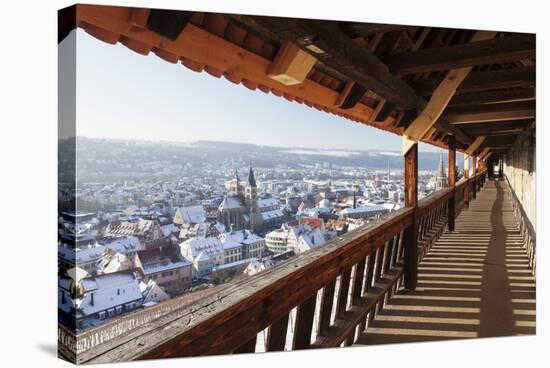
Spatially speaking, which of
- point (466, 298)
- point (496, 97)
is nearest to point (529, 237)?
point (466, 298)

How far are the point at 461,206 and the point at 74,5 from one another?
8.09m

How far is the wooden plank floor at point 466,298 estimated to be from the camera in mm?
3006

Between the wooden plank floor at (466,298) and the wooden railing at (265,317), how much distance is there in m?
0.26

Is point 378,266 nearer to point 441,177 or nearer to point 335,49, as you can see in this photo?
point 335,49

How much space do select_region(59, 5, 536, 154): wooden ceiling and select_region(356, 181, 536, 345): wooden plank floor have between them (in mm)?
1376

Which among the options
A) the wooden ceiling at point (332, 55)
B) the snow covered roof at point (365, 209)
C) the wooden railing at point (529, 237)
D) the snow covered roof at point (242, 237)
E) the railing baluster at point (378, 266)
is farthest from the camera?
the wooden railing at point (529, 237)

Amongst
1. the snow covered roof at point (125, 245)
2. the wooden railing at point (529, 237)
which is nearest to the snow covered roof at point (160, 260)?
the snow covered roof at point (125, 245)

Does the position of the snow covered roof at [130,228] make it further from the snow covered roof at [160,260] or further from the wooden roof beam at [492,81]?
the wooden roof beam at [492,81]

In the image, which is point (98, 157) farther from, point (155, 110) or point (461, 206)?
point (461, 206)

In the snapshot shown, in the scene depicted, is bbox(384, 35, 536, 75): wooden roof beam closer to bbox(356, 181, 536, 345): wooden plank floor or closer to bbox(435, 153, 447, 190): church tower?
bbox(356, 181, 536, 345): wooden plank floor

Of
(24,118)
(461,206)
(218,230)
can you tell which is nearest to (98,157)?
(24,118)

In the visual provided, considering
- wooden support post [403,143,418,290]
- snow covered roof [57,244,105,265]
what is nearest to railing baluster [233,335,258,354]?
snow covered roof [57,244,105,265]

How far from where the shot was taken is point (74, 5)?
166 cm

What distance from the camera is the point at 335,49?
1990 mm
